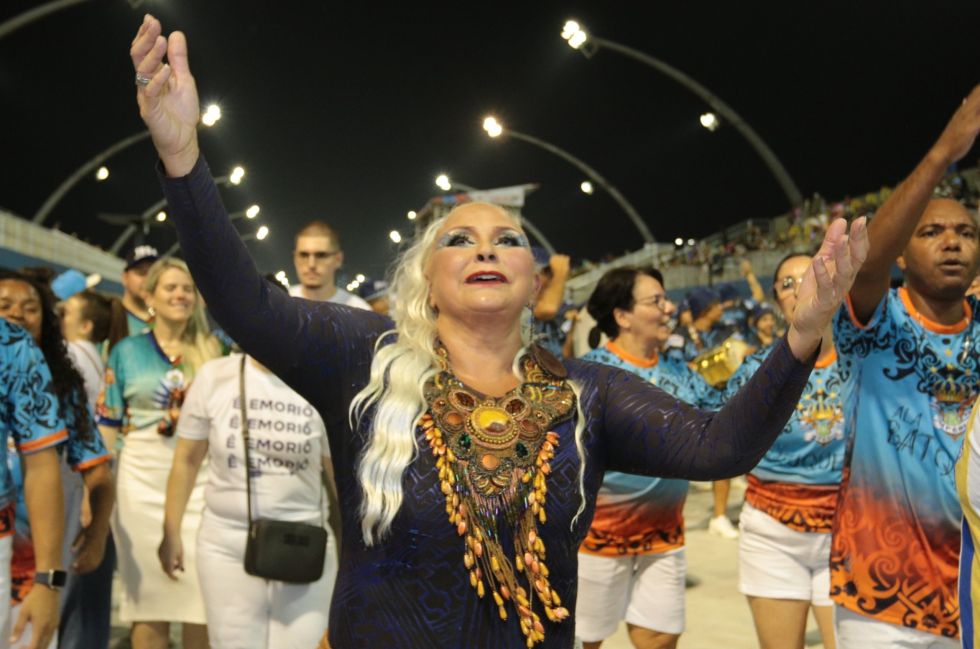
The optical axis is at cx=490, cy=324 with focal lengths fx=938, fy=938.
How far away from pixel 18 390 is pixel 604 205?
44.5 meters

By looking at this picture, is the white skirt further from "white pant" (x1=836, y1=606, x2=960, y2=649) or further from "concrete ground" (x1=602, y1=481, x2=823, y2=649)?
"white pant" (x1=836, y1=606, x2=960, y2=649)

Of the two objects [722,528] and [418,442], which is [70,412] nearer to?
[418,442]

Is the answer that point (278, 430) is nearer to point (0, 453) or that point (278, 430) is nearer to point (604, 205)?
point (0, 453)

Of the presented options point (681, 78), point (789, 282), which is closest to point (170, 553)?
point (789, 282)

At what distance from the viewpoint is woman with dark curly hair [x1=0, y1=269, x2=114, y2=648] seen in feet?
11.6

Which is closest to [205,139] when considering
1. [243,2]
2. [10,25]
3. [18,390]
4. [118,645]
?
[243,2]

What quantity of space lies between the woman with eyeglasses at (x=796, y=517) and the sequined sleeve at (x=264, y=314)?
2.86m

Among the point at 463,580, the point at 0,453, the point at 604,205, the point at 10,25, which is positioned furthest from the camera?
the point at 604,205

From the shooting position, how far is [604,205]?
46.4 metres

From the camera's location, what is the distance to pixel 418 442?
2258 mm

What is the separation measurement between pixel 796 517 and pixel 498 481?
2896 millimetres

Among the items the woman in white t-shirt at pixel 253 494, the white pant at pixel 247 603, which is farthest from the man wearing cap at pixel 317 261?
the white pant at pixel 247 603

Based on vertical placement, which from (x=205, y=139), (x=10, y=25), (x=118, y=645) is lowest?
(x=118, y=645)

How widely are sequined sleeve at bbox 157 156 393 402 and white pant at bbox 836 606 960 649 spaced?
1909mm
